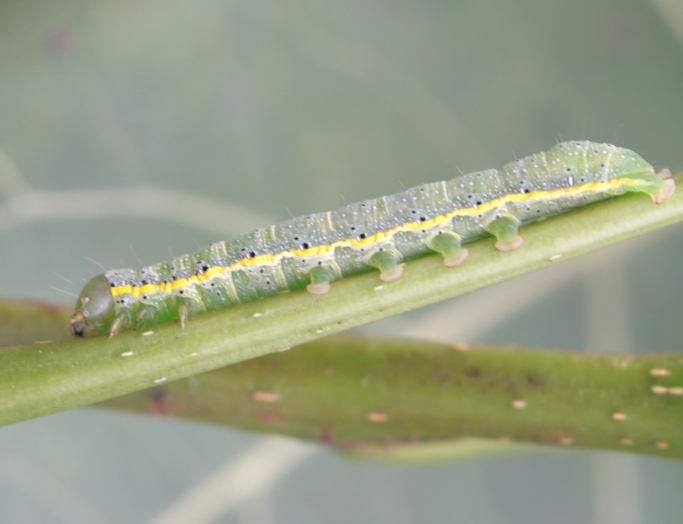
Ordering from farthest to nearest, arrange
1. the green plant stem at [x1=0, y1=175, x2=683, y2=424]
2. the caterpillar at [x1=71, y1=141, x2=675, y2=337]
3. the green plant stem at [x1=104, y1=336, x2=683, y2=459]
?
the caterpillar at [x1=71, y1=141, x2=675, y2=337] < the green plant stem at [x1=104, y1=336, x2=683, y2=459] < the green plant stem at [x1=0, y1=175, x2=683, y2=424]

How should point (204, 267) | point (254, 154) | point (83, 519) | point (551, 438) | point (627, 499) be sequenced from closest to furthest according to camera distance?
point (551, 438), point (204, 267), point (83, 519), point (627, 499), point (254, 154)

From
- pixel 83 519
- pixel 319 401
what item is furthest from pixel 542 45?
pixel 83 519


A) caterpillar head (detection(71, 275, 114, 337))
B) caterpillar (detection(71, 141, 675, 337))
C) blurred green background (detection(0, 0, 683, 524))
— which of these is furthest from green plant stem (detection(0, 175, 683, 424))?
blurred green background (detection(0, 0, 683, 524))

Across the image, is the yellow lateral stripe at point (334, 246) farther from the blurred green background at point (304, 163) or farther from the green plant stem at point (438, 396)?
the blurred green background at point (304, 163)

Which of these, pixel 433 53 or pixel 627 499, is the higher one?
pixel 433 53

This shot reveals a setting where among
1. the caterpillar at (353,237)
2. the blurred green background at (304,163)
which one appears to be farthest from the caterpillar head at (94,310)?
the blurred green background at (304,163)

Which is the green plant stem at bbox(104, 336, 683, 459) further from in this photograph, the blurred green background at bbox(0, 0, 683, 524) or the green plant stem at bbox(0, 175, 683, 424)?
the blurred green background at bbox(0, 0, 683, 524)

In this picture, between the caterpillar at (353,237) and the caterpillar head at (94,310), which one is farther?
the caterpillar at (353,237)

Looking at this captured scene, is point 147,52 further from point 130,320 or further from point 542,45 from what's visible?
point 130,320
